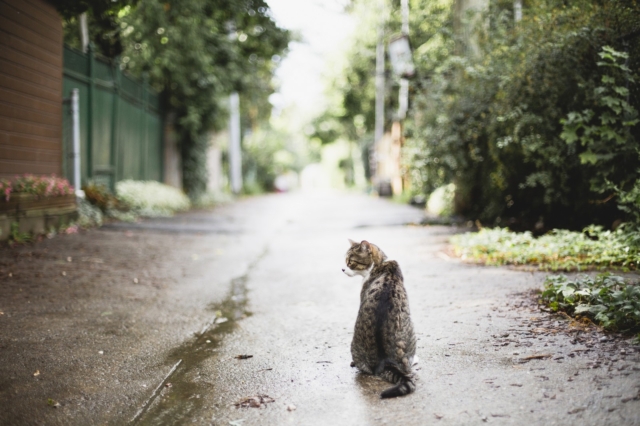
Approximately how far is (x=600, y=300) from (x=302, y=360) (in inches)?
82.2

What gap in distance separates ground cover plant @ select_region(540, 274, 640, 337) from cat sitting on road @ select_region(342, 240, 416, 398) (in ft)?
4.44

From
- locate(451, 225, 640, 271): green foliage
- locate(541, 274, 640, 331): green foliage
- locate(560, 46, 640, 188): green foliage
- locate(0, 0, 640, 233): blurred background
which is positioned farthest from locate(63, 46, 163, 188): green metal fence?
locate(541, 274, 640, 331): green foliage

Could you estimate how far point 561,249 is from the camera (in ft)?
18.7

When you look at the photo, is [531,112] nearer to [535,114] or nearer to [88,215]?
[535,114]

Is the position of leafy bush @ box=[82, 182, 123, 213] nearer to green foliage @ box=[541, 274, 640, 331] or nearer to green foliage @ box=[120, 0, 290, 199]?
green foliage @ box=[120, 0, 290, 199]

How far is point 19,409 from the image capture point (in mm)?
2627

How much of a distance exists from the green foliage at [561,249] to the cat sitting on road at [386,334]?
269 cm

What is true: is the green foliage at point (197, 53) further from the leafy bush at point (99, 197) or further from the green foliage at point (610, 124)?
the green foliage at point (610, 124)

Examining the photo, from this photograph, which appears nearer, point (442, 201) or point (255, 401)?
point (255, 401)

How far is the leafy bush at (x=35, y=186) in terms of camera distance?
6836 millimetres

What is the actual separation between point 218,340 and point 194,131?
1350 cm

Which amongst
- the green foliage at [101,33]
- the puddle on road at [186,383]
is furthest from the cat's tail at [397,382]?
the green foliage at [101,33]

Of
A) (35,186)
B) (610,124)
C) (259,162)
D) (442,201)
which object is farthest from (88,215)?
(259,162)

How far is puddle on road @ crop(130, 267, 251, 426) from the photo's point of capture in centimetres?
266
